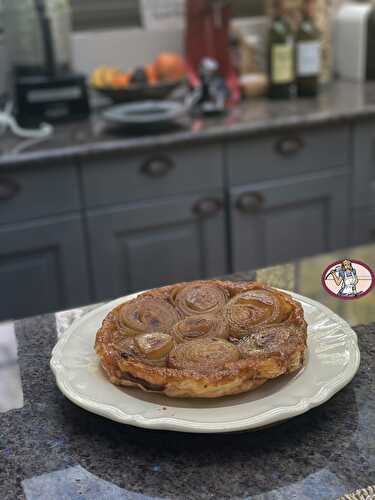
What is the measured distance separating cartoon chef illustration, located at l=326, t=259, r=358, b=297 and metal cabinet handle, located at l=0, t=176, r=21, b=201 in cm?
109

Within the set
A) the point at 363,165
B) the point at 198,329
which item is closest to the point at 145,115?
the point at 363,165

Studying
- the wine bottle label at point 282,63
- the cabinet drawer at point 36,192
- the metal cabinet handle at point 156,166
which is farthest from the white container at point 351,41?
the cabinet drawer at point 36,192

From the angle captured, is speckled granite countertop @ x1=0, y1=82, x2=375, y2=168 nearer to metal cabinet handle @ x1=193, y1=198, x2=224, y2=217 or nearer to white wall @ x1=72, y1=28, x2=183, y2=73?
metal cabinet handle @ x1=193, y1=198, x2=224, y2=217

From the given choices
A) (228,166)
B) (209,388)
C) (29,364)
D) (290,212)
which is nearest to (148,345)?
(209,388)

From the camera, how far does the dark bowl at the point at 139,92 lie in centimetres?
205

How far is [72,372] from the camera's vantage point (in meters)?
0.69

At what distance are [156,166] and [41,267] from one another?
15.7 inches

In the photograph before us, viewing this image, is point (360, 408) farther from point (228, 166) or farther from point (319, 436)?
point (228, 166)

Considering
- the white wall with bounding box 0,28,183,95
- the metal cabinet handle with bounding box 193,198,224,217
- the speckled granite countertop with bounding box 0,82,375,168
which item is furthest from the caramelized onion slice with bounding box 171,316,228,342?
the white wall with bounding box 0,28,183,95

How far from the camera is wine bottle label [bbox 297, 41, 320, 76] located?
219 centimetres

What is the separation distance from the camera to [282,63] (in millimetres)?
2195

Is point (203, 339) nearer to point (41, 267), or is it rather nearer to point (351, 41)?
point (41, 267)

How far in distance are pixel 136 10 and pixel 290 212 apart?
90 centimetres

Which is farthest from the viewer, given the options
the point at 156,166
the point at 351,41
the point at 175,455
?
the point at 351,41
